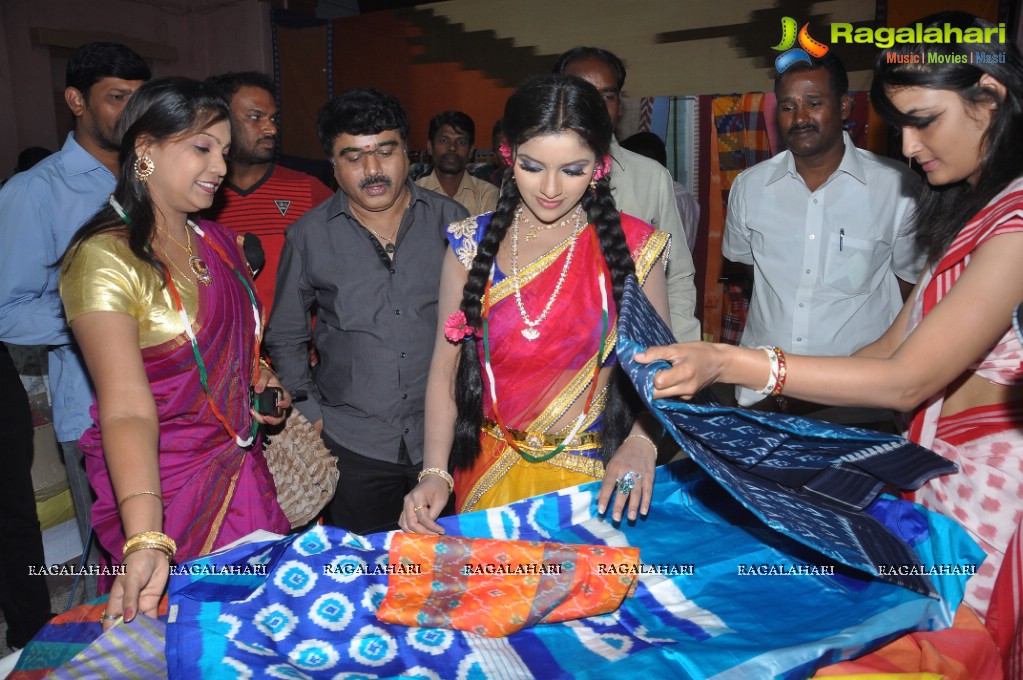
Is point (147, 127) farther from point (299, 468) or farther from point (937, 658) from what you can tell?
point (937, 658)

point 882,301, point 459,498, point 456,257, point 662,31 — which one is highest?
point 662,31

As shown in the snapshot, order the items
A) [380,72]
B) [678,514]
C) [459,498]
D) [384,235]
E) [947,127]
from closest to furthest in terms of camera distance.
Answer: [947,127] → [678,514] → [459,498] → [384,235] → [380,72]

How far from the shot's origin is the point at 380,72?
7770 millimetres

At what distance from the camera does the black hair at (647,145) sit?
5040mm

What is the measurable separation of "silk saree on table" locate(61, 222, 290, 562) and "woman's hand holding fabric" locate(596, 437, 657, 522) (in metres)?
0.93

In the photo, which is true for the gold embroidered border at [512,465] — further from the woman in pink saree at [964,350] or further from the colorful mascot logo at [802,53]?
the colorful mascot logo at [802,53]

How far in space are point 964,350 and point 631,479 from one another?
69 centimetres

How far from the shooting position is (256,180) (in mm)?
3076

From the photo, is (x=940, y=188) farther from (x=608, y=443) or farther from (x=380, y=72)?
(x=380, y=72)

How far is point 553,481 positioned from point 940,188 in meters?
1.14

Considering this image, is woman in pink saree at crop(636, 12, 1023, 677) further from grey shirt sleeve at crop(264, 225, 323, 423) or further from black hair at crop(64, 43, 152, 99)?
black hair at crop(64, 43, 152, 99)

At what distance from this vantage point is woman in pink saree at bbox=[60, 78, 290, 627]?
1567 millimetres

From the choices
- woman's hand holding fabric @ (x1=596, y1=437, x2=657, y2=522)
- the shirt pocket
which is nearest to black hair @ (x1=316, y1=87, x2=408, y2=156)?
woman's hand holding fabric @ (x1=596, y1=437, x2=657, y2=522)

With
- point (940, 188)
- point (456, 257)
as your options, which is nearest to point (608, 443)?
point (456, 257)
